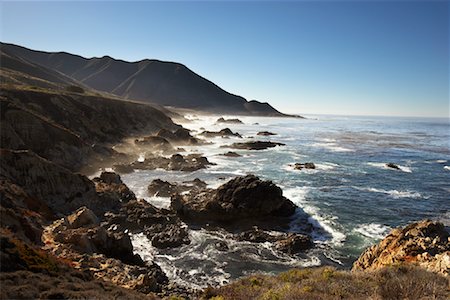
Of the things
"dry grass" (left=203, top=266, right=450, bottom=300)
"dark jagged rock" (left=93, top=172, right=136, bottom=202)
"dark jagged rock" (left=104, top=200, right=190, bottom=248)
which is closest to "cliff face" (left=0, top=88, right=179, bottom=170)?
"dark jagged rock" (left=93, top=172, right=136, bottom=202)

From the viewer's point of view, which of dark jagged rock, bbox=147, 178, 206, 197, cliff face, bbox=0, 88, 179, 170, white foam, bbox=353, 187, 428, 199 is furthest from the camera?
cliff face, bbox=0, 88, 179, 170

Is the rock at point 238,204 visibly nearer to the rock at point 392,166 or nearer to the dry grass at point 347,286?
the dry grass at point 347,286

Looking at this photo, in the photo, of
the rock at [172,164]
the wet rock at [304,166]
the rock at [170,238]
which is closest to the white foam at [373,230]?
the rock at [170,238]

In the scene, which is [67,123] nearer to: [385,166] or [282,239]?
[282,239]

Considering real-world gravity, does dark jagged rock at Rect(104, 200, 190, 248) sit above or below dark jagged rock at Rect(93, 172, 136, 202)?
below

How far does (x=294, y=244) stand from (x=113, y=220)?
13.7 meters

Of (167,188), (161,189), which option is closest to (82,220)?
(161,189)

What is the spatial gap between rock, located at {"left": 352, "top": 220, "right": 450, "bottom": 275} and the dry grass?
5.33 feet

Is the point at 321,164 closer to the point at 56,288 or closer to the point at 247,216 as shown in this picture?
the point at 247,216

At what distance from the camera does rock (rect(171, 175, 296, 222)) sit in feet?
92.0

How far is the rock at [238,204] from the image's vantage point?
92.0ft

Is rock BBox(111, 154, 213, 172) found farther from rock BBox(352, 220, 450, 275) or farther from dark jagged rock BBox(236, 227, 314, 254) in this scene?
rock BBox(352, 220, 450, 275)

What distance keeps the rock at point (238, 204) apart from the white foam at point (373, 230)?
5895 mm

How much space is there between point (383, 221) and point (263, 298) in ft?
72.0
